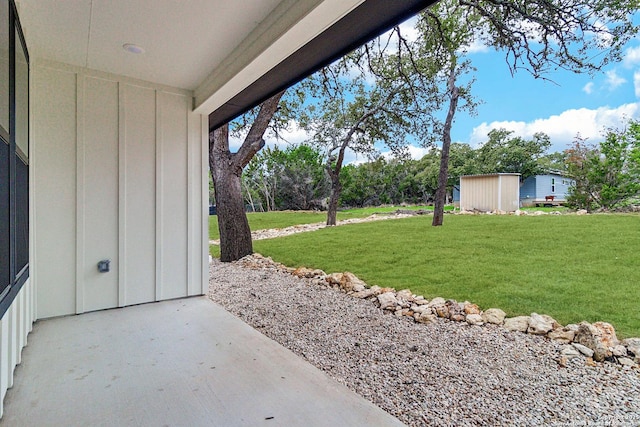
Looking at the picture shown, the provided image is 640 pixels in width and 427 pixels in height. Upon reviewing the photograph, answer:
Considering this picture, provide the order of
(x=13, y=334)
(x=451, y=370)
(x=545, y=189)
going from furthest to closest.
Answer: (x=545, y=189)
(x=451, y=370)
(x=13, y=334)

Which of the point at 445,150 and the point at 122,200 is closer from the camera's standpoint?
the point at 122,200

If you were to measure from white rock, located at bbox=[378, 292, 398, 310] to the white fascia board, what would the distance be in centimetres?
247

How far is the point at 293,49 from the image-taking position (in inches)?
80.2

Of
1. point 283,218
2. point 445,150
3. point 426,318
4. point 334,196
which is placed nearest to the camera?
point 426,318

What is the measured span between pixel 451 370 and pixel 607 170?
2.98m

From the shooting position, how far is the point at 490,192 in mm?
4715

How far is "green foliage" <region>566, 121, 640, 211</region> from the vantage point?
2992 millimetres

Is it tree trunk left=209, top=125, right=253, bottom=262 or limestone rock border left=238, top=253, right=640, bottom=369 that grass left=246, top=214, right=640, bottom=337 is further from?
tree trunk left=209, top=125, right=253, bottom=262

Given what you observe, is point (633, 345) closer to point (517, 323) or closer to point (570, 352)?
point (570, 352)

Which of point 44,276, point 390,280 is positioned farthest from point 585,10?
point 44,276

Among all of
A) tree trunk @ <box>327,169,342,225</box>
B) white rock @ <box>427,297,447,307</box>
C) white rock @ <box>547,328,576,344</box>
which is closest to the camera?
white rock @ <box>547,328,576,344</box>

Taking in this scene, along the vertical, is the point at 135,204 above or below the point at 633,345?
above

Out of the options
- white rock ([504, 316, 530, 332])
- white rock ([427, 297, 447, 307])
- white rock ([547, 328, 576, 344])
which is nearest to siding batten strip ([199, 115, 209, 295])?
white rock ([427, 297, 447, 307])

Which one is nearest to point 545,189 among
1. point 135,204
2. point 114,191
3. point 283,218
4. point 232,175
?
point 232,175
